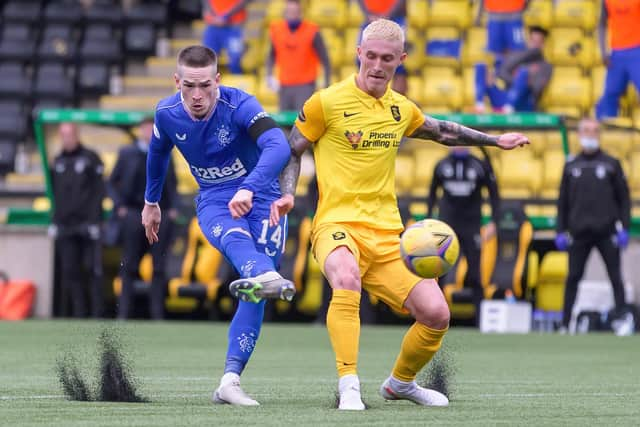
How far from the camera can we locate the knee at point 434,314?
25.0ft

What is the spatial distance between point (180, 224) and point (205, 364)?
7.87 m

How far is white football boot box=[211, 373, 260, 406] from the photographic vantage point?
296 inches

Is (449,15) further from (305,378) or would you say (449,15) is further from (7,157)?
(305,378)

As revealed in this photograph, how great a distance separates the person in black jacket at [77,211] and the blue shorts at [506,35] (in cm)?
557

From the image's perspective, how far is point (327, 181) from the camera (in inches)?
308

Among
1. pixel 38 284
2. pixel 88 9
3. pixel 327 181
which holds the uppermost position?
pixel 88 9

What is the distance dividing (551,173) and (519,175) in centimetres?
40

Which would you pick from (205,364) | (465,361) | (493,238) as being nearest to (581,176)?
(493,238)

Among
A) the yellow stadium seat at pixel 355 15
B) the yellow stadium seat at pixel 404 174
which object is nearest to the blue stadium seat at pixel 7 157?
the yellow stadium seat at pixel 355 15

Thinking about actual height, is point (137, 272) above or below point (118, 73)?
below

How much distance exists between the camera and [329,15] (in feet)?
72.6

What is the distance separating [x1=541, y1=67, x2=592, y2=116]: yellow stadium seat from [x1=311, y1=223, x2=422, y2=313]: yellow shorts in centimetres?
1295

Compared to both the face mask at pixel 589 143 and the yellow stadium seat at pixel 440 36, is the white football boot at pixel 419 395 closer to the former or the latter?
the face mask at pixel 589 143

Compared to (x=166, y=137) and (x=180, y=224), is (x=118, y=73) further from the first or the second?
(x=166, y=137)
